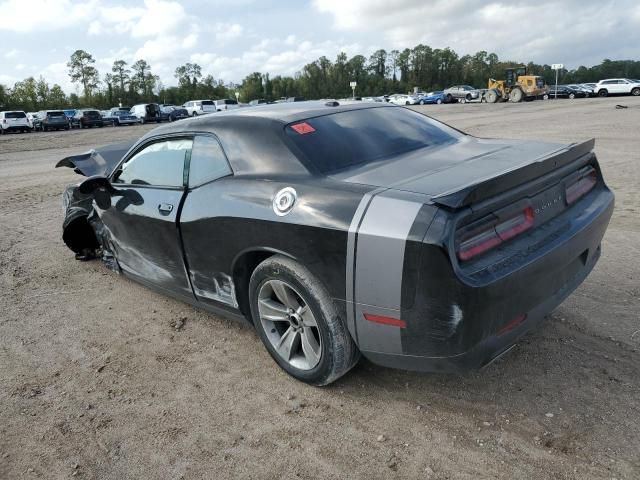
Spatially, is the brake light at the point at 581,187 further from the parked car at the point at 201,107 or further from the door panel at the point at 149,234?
the parked car at the point at 201,107

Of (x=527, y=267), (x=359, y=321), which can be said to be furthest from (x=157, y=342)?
(x=527, y=267)

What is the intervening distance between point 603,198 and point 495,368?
4.16 feet

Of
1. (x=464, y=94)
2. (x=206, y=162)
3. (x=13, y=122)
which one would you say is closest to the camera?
(x=206, y=162)

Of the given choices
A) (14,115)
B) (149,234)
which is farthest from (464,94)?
(149,234)

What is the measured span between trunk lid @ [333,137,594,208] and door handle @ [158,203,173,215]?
4.45 feet

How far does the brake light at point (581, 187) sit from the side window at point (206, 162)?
204 centimetres

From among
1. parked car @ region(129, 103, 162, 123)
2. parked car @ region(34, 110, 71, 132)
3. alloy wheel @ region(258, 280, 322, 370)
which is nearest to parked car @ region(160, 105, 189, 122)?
parked car @ region(129, 103, 162, 123)

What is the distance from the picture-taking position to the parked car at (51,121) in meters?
38.4

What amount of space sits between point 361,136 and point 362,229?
1.10m

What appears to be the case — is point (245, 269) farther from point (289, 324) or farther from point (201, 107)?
point (201, 107)

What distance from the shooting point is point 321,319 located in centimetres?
275

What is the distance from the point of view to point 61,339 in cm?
402

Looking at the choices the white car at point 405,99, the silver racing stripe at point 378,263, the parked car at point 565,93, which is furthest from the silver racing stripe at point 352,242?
the white car at point 405,99

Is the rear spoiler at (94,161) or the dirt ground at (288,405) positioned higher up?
the rear spoiler at (94,161)
